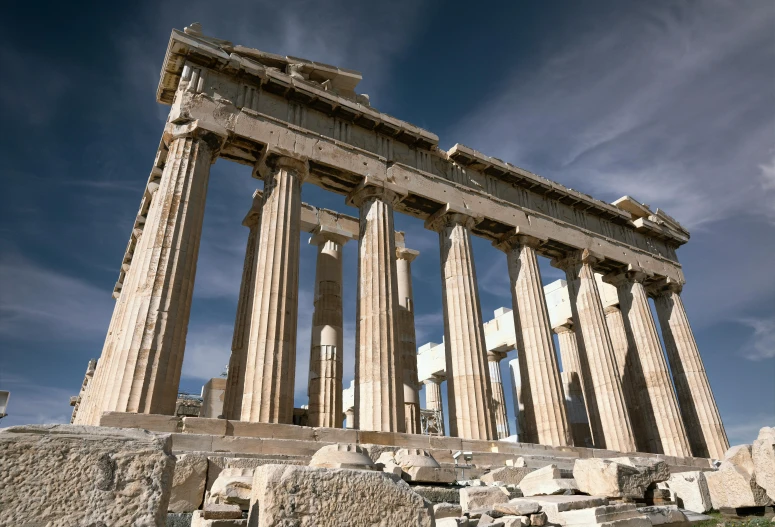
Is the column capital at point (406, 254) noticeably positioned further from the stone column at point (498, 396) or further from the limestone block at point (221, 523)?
the limestone block at point (221, 523)

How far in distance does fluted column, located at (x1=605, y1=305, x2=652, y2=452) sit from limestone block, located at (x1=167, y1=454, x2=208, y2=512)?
19780 millimetres

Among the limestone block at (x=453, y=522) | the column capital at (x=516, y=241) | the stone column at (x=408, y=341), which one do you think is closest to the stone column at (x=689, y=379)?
the column capital at (x=516, y=241)

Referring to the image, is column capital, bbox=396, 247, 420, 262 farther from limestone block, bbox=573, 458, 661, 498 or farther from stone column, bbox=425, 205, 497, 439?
limestone block, bbox=573, 458, 661, 498

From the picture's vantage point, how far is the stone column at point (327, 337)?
1834 centimetres

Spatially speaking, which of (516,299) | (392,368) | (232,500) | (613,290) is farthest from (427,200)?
(232,500)

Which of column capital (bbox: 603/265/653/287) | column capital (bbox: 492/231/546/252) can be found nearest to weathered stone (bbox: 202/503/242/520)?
column capital (bbox: 492/231/546/252)

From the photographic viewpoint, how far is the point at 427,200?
19547 mm

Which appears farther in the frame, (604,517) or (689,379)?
(689,379)

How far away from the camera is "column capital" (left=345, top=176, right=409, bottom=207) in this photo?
59.5ft

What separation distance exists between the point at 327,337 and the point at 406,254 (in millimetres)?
5782

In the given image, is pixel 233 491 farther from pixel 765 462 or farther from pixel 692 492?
pixel 765 462

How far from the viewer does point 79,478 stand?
330 centimetres

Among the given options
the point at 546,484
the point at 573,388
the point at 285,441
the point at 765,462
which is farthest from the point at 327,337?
the point at 765,462

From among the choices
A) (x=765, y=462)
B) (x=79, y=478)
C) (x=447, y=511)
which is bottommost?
(x=447, y=511)
